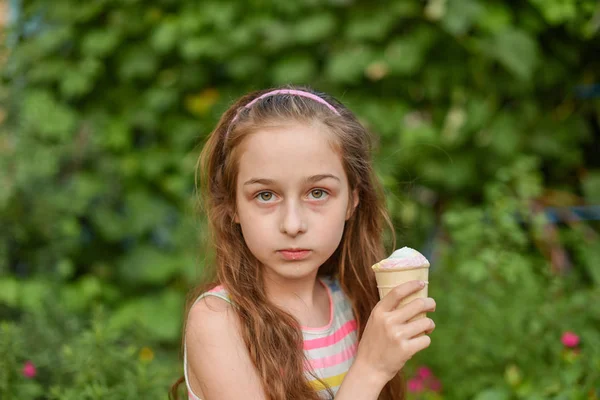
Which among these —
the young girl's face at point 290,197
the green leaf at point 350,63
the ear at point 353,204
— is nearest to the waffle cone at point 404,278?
the young girl's face at point 290,197

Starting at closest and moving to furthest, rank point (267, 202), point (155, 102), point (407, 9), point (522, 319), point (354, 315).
Result: point (267, 202)
point (354, 315)
point (522, 319)
point (407, 9)
point (155, 102)

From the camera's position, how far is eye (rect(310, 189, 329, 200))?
1.85 m

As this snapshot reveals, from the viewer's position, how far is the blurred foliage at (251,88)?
3.84 m

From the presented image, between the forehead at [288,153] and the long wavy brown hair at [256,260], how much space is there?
30mm

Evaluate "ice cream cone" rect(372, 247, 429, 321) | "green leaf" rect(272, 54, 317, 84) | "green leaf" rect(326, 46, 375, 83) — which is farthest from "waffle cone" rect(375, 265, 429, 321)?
"green leaf" rect(272, 54, 317, 84)

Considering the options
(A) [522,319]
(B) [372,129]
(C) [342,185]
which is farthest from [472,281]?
(C) [342,185]

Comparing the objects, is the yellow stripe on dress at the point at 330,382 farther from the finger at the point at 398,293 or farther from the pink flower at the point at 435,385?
the pink flower at the point at 435,385

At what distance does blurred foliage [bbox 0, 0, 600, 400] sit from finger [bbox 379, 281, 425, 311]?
1.64 metres

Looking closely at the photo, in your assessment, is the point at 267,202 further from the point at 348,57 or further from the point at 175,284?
the point at 175,284

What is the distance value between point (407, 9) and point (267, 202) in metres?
2.39

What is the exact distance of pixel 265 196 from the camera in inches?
72.5

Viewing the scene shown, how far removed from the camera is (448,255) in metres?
3.93

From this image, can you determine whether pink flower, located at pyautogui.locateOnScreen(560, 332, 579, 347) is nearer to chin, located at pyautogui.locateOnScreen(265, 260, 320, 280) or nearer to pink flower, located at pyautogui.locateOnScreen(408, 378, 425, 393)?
pink flower, located at pyautogui.locateOnScreen(408, 378, 425, 393)

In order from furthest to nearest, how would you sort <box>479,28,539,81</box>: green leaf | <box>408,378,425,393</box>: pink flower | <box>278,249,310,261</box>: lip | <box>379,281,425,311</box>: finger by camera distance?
<box>479,28,539,81</box>: green leaf → <box>408,378,425,393</box>: pink flower → <box>278,249,310,261</box>: lip → <box>379,281,425,311</box>: finger
